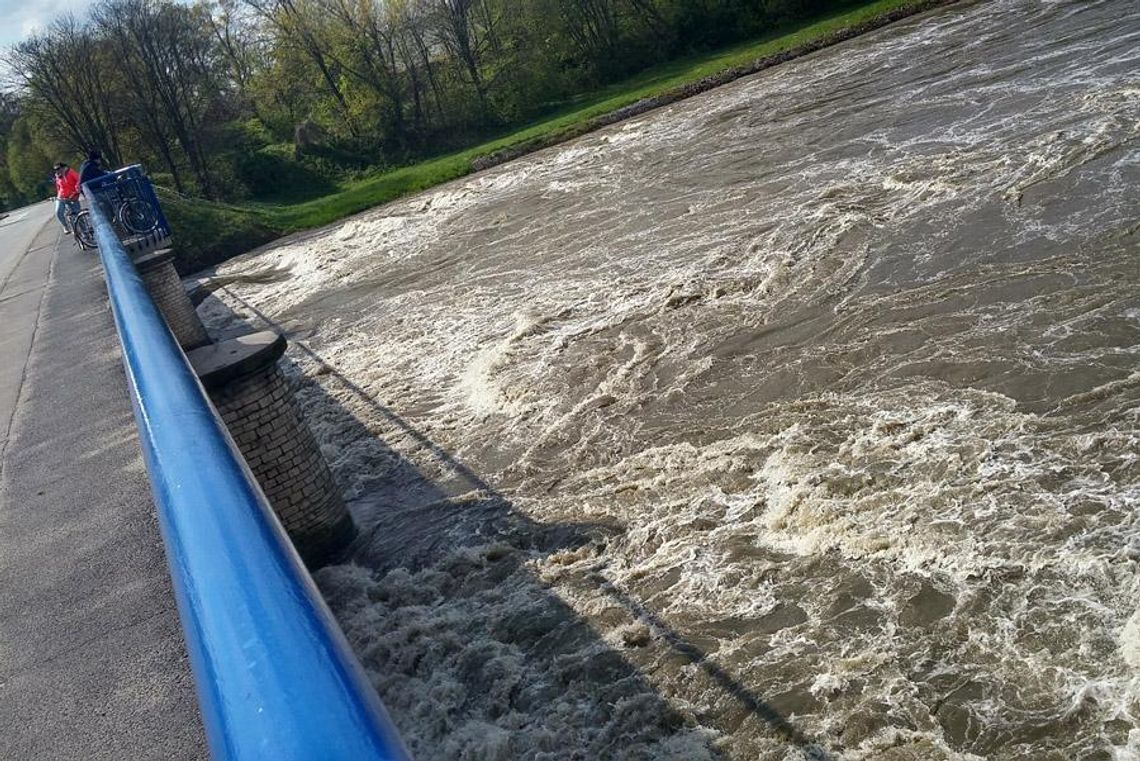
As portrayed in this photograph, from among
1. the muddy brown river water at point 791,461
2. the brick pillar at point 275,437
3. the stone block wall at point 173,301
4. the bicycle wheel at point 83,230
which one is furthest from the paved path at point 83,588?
the bicycle wheel at point 83,230

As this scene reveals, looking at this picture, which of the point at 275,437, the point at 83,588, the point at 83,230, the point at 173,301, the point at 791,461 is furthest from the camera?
the point at 83,230

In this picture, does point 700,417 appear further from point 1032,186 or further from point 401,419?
point 1032,186

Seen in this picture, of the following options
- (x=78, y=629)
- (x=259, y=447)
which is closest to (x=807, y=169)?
(x=259, y=447)

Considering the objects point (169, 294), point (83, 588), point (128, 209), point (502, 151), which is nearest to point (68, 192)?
point (128, 209)

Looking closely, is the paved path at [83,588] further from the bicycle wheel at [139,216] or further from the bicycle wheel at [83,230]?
the bicycle wheel at [83,230]

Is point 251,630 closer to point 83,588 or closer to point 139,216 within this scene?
point 83,588

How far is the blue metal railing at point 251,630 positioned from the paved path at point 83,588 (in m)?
0.78

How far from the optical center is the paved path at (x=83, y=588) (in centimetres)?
330

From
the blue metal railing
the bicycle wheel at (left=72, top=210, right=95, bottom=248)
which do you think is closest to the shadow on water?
the blue metal railing

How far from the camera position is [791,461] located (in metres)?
7.82

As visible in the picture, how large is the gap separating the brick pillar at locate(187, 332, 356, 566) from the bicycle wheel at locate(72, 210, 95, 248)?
11487mm

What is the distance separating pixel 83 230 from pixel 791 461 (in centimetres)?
1625

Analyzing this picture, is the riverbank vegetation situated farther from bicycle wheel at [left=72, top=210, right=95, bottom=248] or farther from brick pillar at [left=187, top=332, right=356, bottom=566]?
brick pillar at [left=187, top=332, right=356, bottom=566]

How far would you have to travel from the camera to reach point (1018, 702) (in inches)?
196
